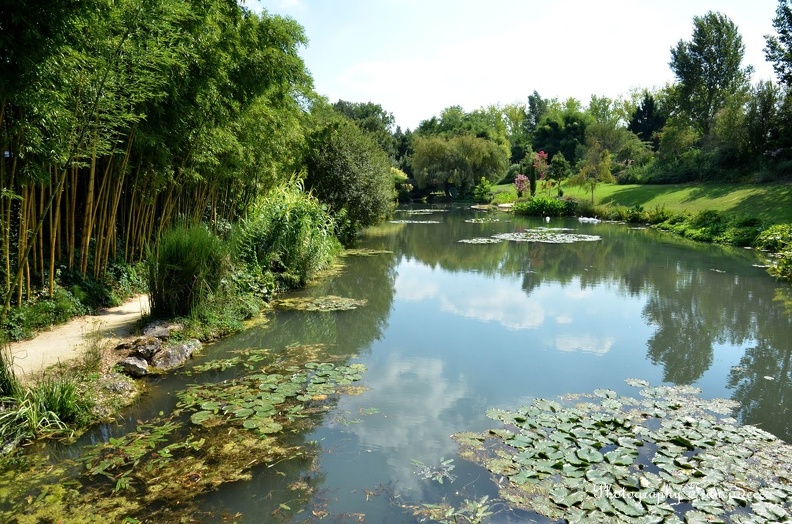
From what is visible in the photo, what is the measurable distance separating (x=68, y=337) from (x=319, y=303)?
3966mm

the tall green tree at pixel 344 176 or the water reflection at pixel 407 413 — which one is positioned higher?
the tall green tree at pixel 344 176

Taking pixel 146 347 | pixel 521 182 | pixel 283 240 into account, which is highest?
pixel 521 182

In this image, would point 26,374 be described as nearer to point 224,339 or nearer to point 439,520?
point 224,339

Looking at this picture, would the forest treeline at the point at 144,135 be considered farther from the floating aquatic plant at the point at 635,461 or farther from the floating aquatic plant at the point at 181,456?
the floating aquatic plant at the point at 635,461

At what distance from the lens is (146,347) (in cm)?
583

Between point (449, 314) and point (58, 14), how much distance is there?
21.8 ft

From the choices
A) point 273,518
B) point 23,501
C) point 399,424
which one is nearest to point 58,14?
point 23,501

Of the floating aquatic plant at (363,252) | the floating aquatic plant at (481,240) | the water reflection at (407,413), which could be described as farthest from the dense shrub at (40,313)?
the floating aquatic plant at (481,240)

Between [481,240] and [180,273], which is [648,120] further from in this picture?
[180,273]

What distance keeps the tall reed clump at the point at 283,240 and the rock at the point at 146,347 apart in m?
2.96

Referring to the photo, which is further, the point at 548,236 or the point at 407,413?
the point at 548,236

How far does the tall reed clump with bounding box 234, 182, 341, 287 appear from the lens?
938 centimetres

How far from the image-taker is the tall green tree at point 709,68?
1293 inches

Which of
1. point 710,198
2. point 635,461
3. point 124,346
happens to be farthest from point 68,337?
point 710,198
